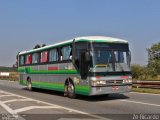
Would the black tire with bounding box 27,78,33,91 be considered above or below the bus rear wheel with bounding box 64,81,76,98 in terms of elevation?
above

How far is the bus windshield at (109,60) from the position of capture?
1884 centimetres

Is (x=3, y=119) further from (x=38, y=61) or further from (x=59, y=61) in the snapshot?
(x=38, y=61)

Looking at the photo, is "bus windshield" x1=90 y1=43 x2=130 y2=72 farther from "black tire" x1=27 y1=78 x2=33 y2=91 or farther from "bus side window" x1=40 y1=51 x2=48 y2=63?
"black tire" x1=27 y1=78 x2=33 y2=91

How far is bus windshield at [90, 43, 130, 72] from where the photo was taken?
1884 centimetres

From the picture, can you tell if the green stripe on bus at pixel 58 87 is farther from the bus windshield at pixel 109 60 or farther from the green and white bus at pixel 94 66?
the bus windshield at pixel 109 60

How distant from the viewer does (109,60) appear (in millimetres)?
19094

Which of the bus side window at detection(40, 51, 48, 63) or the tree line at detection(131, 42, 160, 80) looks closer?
the bus side window at detection(40, 51, 48, 63)

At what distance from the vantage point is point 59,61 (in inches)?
912

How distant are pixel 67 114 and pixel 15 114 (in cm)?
189

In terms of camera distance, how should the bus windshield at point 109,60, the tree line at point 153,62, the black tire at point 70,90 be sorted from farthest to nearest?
1. the tree line at point 153,62
2. the black tire at point 70,90
3. the bus windshield at point 109,60

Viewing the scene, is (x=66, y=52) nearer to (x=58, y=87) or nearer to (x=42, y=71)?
(x=58, y=87)

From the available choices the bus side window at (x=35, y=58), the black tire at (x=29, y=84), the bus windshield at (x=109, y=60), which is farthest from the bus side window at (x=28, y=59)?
the bus windshield at (x=109, y=60)

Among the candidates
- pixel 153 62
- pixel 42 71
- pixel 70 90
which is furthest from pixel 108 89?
Result: pixel 153 62

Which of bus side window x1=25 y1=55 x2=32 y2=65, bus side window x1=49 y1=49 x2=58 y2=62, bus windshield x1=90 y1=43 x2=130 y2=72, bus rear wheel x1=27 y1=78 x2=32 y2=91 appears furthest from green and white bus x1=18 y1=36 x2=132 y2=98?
bus rear wheel x1=27 y1=78 x2=32 y2=91
